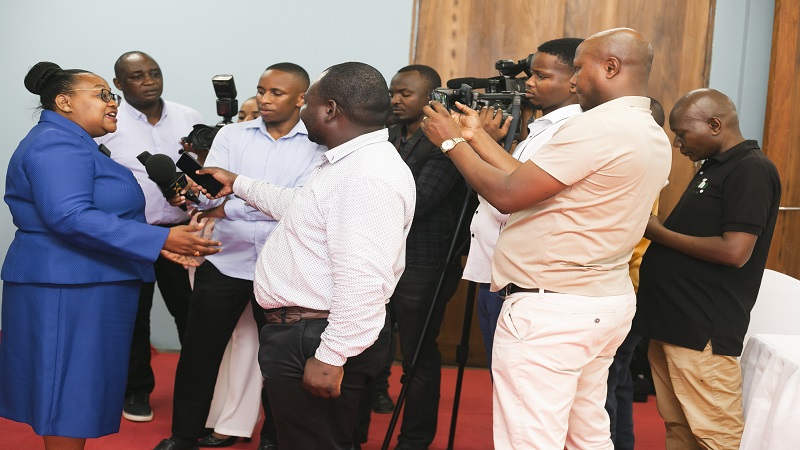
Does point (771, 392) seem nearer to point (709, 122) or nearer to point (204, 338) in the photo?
point (709, 122)

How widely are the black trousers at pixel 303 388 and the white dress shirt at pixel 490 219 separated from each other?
33.3 inches

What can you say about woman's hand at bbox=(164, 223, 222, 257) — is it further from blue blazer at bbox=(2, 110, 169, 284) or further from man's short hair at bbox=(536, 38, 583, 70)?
man's short hair at bbox=(536, 38, 583, 70)

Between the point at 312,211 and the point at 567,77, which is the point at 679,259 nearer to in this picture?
the point at 567,77

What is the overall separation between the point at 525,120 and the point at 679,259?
29.6 inches

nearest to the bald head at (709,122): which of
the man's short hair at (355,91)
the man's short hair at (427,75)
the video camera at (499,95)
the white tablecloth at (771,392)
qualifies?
the video camera at (499,95)

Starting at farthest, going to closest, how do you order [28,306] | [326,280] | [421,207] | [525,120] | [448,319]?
[448,319] < [421,207] < [525,120] < [28,306] < [326,280]

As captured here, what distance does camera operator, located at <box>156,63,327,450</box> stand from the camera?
3.17 m

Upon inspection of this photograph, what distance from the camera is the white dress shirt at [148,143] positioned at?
A: 153 inches

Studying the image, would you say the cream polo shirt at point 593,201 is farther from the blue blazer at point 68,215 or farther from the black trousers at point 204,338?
the black trousers at point 204,338

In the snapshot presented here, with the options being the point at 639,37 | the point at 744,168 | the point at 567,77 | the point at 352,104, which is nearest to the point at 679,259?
the point at 744,168

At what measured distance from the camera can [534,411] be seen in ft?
6.85

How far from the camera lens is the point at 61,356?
2.54m

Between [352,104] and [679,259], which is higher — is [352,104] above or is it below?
above

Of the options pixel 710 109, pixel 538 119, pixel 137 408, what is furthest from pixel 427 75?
pixel 137 408
